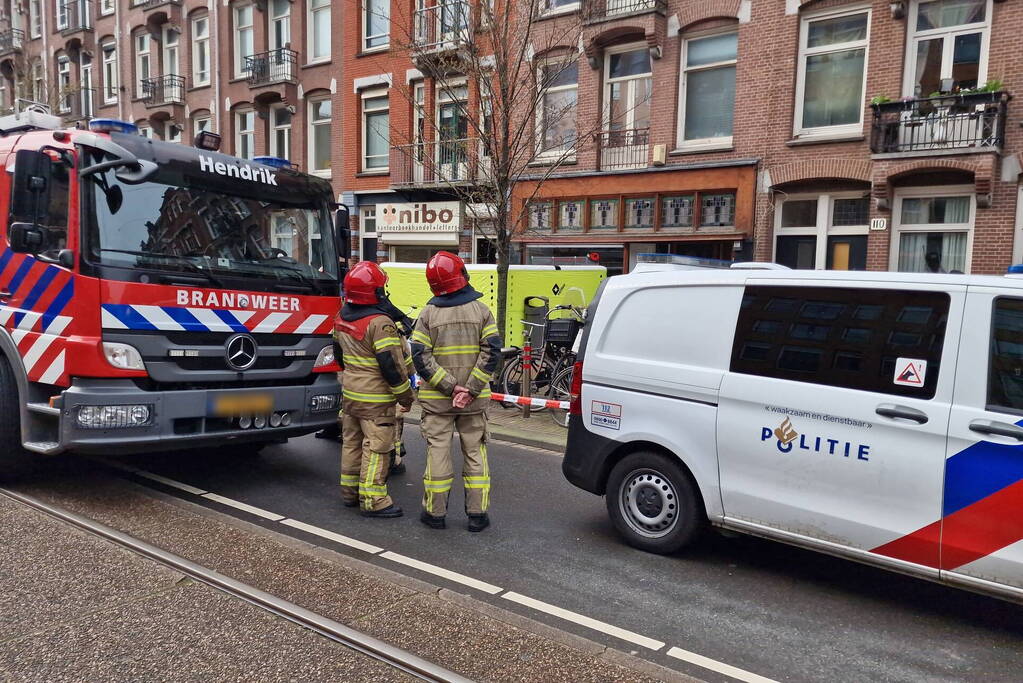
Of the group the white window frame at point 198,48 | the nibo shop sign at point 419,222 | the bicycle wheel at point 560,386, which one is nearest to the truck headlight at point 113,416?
the bicycle wheel at point 560,386

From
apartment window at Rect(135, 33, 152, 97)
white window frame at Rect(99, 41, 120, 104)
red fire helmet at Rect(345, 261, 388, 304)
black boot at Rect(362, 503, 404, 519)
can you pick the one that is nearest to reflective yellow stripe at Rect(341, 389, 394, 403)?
red fire helmet at Rect(345, 261, 388, 304)

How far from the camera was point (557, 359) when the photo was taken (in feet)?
34.4

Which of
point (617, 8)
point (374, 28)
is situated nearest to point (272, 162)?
point (617, 8)

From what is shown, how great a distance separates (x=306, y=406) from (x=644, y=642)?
364 cm

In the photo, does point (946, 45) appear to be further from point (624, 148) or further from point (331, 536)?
point (331, 536)

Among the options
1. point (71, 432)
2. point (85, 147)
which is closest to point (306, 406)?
point (71, 432)

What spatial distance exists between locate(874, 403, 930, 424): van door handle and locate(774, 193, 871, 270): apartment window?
1144 cm

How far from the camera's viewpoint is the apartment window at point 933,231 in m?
13.5

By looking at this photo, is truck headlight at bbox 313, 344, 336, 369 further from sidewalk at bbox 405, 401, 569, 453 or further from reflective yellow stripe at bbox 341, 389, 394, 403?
sidewalk at bbox 405, 401, 569, 453

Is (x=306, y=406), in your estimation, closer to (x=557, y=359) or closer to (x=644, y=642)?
(x=644, y=642)

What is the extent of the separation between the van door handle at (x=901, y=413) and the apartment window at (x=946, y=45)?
11.8 m

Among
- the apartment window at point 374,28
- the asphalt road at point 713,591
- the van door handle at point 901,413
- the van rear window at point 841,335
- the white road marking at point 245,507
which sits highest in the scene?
the apartment window at point 374,28

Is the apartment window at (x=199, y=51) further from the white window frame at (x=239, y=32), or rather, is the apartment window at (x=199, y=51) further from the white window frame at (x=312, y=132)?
the white window frame at (x=312, y=132)

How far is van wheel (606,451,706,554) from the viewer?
486cm
